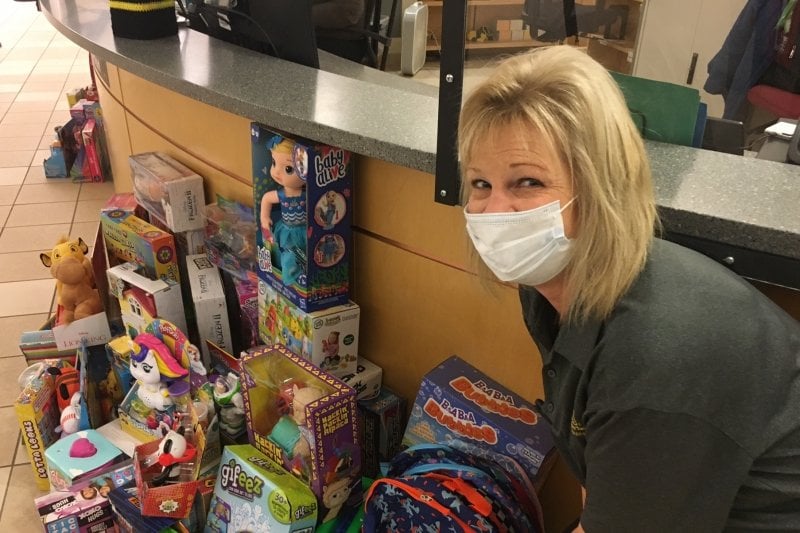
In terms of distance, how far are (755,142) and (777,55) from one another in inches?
86.8

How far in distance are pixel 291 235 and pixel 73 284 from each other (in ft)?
4.01

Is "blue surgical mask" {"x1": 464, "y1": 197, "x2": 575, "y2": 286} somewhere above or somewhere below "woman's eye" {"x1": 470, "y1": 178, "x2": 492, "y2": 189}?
below

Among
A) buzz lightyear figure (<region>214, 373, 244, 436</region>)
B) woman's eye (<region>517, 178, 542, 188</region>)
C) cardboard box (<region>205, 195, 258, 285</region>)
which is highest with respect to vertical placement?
woman's eye (<region>517, 178, 542, 188</region>)

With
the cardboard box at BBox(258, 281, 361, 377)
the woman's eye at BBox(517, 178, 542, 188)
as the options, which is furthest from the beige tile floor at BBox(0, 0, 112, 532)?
the woman's eye at BBox(517, 178, 542, 188)

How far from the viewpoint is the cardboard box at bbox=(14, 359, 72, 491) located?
84.6 inches

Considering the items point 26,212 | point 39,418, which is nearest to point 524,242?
point 39,418

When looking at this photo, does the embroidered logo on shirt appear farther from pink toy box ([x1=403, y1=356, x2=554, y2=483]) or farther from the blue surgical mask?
pink toy box ([x1=403, y1=356, x2=554, y2=483])

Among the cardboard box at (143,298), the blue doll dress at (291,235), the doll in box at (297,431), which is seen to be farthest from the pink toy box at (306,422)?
the cardboard box at (143,298)

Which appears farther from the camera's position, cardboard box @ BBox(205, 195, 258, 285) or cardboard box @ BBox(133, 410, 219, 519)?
cardboard box @ BBox(205, 195, 258, 285)

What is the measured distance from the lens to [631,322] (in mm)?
961

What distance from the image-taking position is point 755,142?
62.4 inches

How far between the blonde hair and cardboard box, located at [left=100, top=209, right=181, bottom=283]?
1.60 m

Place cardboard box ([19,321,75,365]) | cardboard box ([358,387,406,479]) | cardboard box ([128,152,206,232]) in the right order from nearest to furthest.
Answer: cardboard box ([358,387,406,479]), cardboard box ([128,152,206,232]), cardboard box ([19,321,75,365])

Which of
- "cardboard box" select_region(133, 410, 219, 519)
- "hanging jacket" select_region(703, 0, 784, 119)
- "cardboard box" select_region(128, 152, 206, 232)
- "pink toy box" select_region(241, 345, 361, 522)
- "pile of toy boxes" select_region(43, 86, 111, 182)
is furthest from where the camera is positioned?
"pile of toy boxes" select_region(43, 86, 111, 182)
